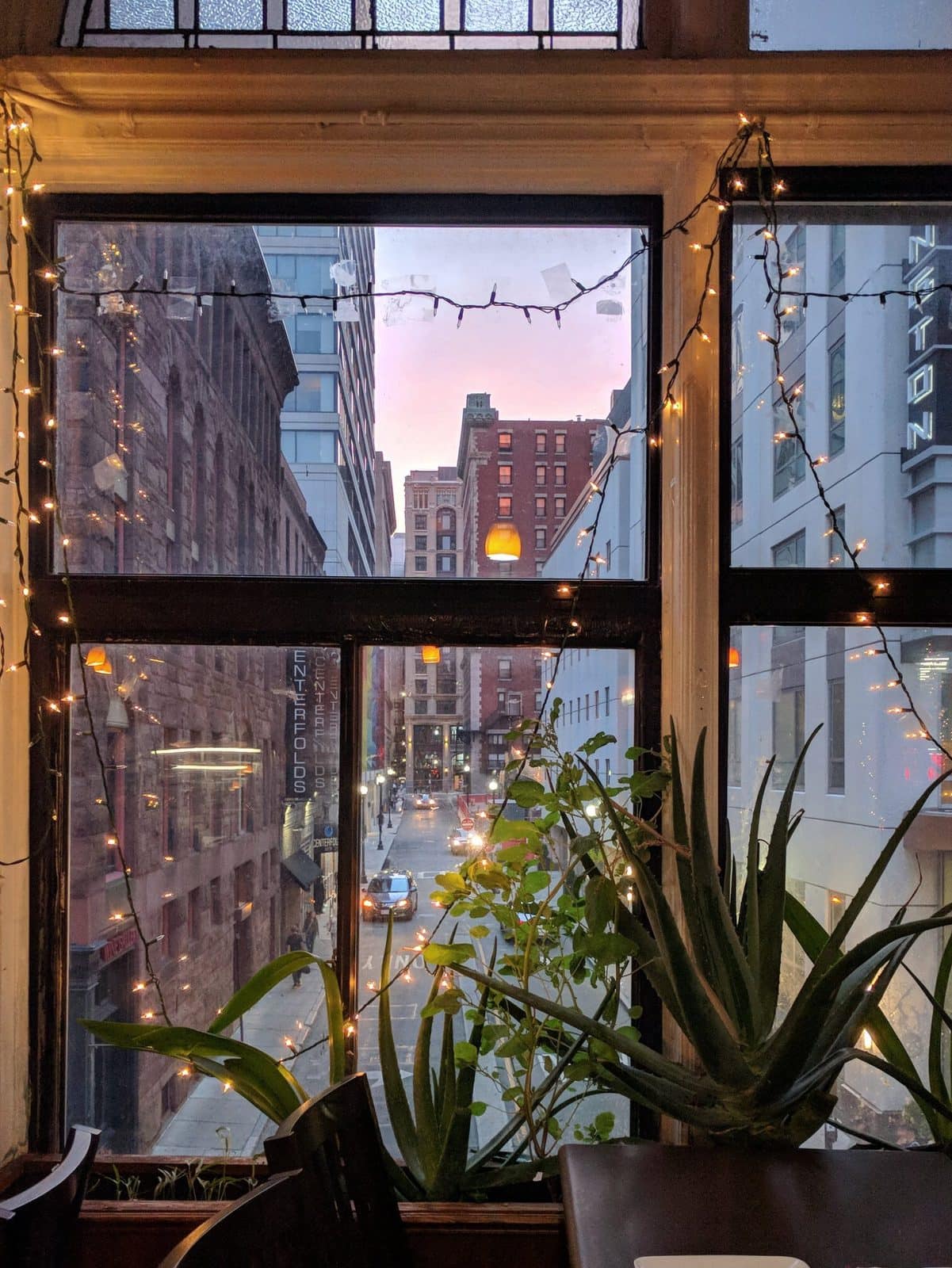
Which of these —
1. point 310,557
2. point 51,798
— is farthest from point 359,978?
point 310,557

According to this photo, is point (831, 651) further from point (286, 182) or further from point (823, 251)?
point (286, 182)

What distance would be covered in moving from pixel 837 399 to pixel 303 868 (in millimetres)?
1573

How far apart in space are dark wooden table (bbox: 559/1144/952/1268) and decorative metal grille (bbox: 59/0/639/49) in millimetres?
2247

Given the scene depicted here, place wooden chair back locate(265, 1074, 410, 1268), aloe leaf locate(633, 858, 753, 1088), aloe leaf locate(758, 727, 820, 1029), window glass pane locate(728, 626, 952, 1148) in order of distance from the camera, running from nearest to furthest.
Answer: wooden chair back locate(265, 1074, 410, 1268) < aloe leaf locate(633, 858, 753, 1088) < aloe leaf locate(758, 727, 820, 1029) < window glass pane locate(728, 626, 952, 1148)

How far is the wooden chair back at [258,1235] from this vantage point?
0.86 m

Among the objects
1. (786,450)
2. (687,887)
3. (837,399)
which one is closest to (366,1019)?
(687,887)

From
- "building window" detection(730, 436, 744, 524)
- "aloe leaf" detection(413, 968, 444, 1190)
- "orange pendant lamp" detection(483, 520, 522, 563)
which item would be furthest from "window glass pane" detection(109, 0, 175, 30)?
"aloe leaf" detection(413, 968, 444, 1190)

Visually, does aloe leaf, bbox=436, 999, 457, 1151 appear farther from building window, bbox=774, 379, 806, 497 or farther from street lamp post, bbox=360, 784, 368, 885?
building window, bbox=774, 379, 806, 497

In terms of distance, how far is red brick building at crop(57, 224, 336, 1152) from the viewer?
195cm

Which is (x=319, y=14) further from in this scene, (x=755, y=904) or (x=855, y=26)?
(x=755, y=904)

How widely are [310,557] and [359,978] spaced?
938mm

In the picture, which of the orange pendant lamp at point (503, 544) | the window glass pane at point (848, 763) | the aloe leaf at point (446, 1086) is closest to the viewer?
the aloe leaf at point (446, 1086)

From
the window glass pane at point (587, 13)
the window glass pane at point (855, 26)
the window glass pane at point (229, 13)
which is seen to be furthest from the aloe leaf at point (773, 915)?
the window glass pane at point (229, 13)

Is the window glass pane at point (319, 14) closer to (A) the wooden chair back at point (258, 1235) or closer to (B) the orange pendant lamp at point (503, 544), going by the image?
(B) the orange pendant lamp at point (503, 544)
